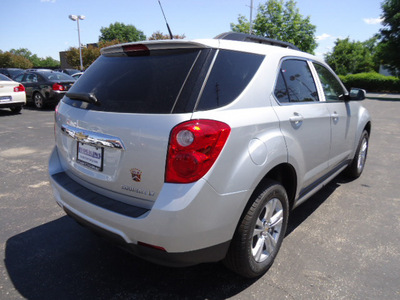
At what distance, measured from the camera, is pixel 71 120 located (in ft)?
7.72

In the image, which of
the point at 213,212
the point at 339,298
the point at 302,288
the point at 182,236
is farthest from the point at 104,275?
the point at 339,298

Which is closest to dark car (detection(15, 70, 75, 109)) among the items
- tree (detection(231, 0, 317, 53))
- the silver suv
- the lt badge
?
the silver suv

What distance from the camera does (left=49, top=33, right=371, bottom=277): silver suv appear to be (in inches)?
70.6

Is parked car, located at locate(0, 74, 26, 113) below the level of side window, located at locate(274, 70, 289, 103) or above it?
below

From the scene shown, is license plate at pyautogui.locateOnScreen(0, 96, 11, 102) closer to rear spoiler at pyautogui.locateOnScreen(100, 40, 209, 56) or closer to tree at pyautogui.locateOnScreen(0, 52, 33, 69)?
rear spoiler at pyautogui.locateOnScreen(100, 40, 209, 56)

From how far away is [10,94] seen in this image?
10.3 meters

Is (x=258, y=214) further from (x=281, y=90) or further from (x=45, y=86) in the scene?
(x=45, y=86)

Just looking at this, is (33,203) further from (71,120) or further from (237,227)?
(237,227)

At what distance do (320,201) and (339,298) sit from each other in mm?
1846

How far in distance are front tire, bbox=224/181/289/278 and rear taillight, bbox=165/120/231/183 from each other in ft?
1.76

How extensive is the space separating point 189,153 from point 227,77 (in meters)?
0.65

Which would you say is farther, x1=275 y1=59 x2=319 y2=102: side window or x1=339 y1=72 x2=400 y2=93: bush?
x1=339 y1=72 x2=400 y2=93: bush

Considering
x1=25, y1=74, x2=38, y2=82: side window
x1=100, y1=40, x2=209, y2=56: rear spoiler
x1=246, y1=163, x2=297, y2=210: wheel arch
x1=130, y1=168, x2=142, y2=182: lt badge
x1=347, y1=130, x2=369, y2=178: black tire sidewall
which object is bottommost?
x1=347, y1=130, x2=369, y2=178: black tire sidewall

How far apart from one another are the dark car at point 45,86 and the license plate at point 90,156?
1041 cm
